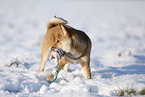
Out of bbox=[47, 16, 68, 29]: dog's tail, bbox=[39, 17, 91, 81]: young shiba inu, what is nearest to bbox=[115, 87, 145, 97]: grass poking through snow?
bbox=[39, 17, 91, 81]: young shiba inu

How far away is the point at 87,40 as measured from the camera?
3.05m

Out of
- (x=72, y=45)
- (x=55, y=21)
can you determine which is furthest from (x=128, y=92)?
(x=55, y=21)

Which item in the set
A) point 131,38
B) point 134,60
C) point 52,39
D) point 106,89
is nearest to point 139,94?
point 106,89

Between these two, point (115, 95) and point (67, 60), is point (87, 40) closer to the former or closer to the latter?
point (67, 60)

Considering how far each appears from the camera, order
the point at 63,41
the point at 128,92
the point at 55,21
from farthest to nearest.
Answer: the point at 55,21, the point at 63,41, the point at 128,92

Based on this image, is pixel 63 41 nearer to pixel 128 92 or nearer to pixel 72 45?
pixel 72 45

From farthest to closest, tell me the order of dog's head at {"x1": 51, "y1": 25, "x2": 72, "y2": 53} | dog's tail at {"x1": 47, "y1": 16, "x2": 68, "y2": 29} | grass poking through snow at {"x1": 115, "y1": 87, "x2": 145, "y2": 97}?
dog's tail at {"x1": 47, "y1": 16, "x2": 68, "y2": 29} → dog's head at {"x1": 51, "y1": 25, "x2": 72, "y2": 53} → grass poking through snow at {"x1": 115, "y1": 87, "x2": 145, "y2": 97}

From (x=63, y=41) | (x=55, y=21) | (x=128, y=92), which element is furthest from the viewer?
(x=55, y=21)

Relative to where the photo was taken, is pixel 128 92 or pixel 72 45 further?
pixel 72 45

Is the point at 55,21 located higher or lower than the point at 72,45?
higher

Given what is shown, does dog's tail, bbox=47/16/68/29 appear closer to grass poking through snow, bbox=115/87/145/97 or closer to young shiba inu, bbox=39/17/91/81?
young shiba inu, bbox=39/17/91/81

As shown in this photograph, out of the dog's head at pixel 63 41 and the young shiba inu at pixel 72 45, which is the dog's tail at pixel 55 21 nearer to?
the young shiba inu at pixel 72 45

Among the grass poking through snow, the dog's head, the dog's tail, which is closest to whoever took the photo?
Result: the grass poking through snow

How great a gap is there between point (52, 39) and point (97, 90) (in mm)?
1448
